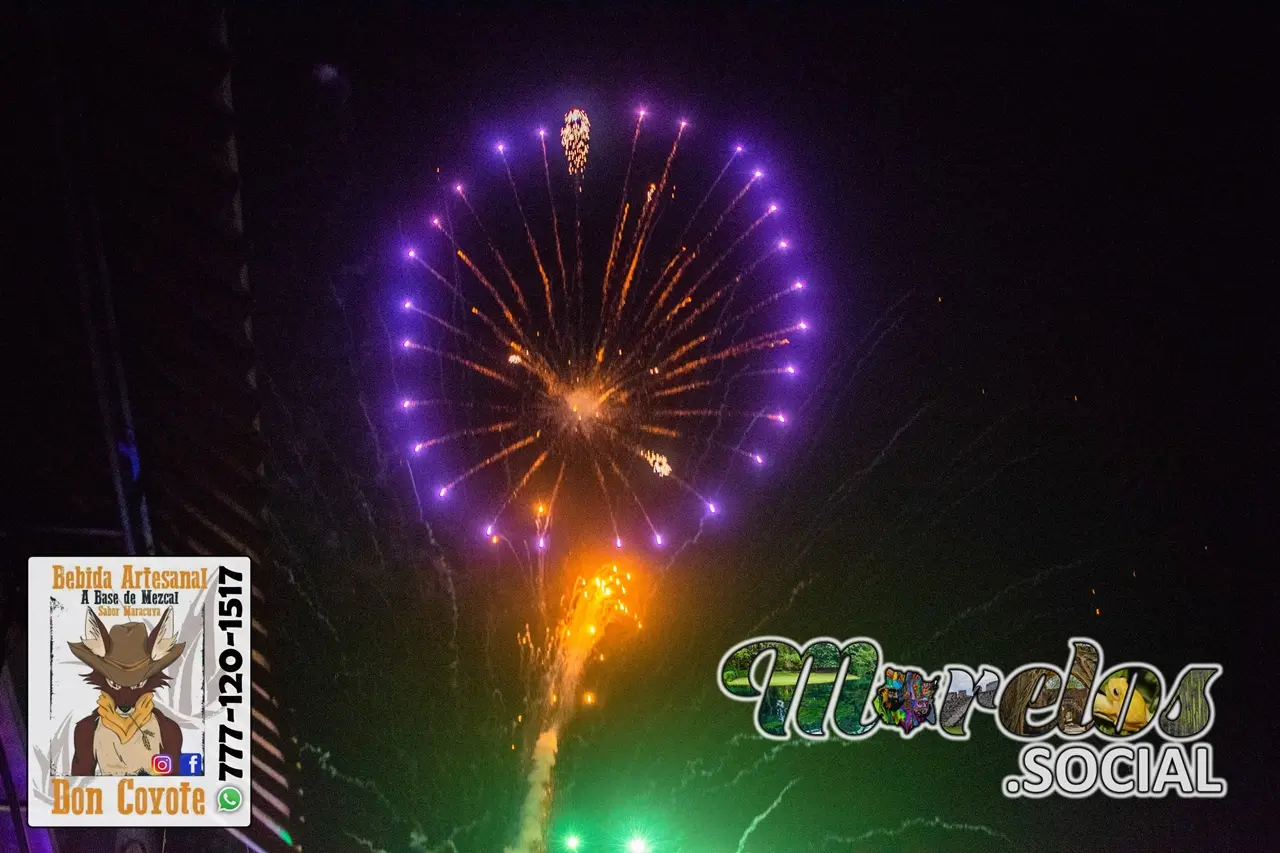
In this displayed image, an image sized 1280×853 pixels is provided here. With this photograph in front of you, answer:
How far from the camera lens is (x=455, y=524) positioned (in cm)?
524

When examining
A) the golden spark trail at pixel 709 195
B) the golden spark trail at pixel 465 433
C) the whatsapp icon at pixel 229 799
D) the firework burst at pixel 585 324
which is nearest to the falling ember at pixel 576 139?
the firework burst at pixel 585 324

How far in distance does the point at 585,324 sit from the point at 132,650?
2.37 meters

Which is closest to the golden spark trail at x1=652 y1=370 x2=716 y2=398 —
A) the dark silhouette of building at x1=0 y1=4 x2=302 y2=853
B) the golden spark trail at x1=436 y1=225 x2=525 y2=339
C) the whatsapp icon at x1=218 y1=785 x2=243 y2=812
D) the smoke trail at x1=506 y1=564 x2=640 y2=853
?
the golden spark trail at x1=436 y1=225 x2=525 y2=339

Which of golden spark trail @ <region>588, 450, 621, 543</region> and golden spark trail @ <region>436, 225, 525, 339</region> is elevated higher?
golden spark trail @ <region>436, 225, 525, 339</region>

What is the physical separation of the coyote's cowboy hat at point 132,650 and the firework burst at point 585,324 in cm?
141

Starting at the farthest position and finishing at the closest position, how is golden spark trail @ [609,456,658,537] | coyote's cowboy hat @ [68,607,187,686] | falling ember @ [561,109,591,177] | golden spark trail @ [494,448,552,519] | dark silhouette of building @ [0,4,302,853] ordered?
golden spark trail @ [609,456,658,537] → golden spark trail @ [494,448,552,519] → falling ember @ [561,109,591,177] → coyote's cowboy hat @ [68,607,187,686] → dark silhouette of building @ [0,4,302,853]

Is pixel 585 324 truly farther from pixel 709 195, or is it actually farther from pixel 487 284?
pixel 709 195

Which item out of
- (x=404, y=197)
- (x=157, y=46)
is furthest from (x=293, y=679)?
(x=157, y=46)

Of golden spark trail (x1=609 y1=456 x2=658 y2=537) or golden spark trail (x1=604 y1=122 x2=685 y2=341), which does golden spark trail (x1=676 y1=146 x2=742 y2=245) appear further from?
golden spark trail (x1=609 y1=456 x2=658 y2=537)

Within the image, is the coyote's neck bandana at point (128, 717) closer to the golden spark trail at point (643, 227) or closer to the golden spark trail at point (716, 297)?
the golden spark trail at point (643, 227)

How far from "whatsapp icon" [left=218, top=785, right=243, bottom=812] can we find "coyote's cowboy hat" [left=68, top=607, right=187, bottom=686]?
54cm

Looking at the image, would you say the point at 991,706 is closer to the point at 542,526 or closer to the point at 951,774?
the point at 951,774

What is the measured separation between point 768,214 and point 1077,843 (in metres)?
3.61

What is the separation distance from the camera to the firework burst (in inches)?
199
